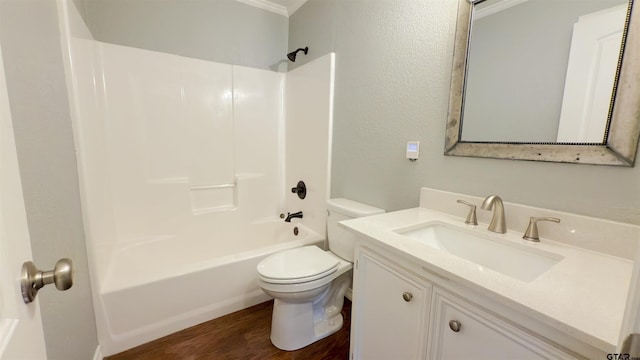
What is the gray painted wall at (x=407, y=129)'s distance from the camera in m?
0.90

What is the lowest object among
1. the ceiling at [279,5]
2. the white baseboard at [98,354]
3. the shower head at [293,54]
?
the white baseboard at [98,354]

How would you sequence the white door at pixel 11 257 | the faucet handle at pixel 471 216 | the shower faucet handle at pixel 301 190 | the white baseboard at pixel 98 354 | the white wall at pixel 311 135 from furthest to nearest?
1. the shower faucet handle at pixel 301 190
2. the white wall at pixel 311 135
3. the white baseboard at pixel 98 354
4. the faucet handle at pixel 471 216
5. the white door at pixel 11 257

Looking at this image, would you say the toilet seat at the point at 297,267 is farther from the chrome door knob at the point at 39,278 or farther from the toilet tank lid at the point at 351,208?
the chrome door knob at the point at 39,278

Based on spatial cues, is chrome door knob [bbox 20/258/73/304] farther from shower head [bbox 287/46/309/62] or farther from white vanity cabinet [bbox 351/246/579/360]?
shower head [bbox 287/46/309/62]

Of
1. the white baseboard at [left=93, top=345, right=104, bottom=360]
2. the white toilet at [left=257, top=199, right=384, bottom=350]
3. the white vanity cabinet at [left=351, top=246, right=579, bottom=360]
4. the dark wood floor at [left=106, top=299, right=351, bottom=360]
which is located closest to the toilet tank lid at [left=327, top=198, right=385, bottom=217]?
the white toilet at [left=257, top=199, right=384, bottom=350]

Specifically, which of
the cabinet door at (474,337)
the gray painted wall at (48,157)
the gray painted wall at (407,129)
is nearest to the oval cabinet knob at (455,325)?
the cabinet door at (474,337)

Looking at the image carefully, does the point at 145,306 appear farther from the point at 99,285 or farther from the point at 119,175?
the point at 119,175

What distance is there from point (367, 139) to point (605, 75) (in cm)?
107

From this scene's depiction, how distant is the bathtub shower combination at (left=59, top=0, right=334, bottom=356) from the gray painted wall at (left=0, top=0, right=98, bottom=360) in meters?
0.16

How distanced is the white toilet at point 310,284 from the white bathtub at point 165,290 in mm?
331

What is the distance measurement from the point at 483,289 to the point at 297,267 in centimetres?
99

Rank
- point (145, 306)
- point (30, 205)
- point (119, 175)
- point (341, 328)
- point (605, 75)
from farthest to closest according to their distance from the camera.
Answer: point (119, 175) → point (341, 328) → point (145, 306) → point (605, 75) → point (30, 205)


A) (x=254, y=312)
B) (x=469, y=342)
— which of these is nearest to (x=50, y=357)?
(x=254, y=312)

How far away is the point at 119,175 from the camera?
6.29 feet
